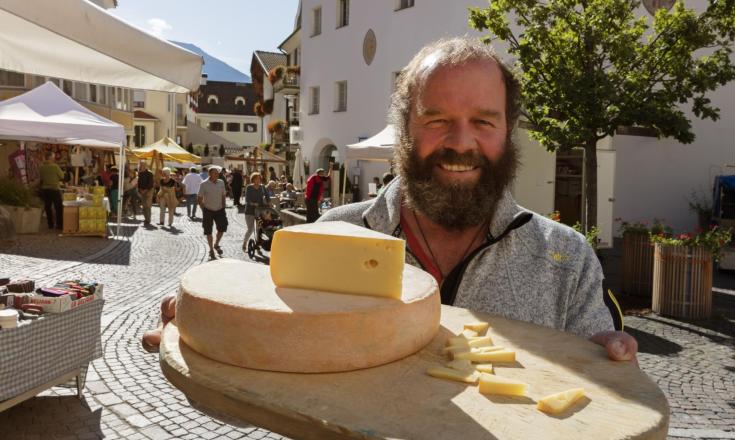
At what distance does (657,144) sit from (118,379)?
1774cm

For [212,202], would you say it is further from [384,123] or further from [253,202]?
[384,123]

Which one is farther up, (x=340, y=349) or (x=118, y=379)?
(x=340, y=349)

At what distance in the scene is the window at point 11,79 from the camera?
23.9m

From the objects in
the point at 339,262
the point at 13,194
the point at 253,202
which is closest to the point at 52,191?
the point at 13,194

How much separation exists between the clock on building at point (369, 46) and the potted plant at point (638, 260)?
1829 cm

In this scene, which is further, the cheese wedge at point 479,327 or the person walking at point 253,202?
the person walking at point 253,202

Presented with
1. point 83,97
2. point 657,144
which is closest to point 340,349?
point 657,144

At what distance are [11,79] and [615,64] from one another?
23.2 meters

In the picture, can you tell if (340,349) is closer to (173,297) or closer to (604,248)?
(173,297)

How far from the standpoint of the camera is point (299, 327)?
118 cm

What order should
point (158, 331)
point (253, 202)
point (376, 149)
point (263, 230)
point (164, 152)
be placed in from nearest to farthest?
point (158, 331) → point (376, 149) → point (263, 230) → point (253, 202) → point (164, 152)

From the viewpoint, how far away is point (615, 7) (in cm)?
1023

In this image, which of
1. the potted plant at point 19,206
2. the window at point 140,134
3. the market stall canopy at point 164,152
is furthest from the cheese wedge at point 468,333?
the window at point 140,134

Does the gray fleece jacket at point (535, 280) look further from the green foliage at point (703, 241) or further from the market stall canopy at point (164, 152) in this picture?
the market stall canopy at point (164, 152)
